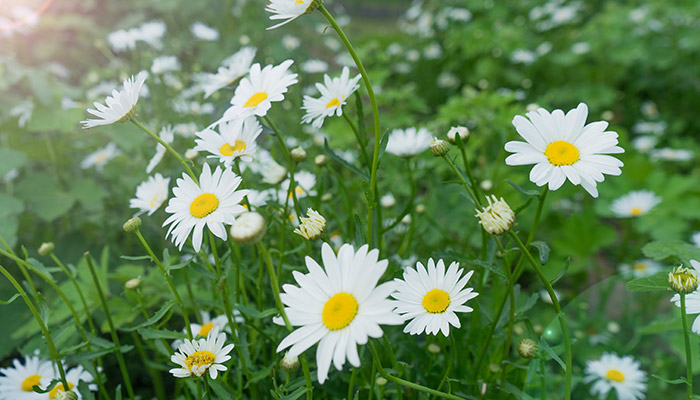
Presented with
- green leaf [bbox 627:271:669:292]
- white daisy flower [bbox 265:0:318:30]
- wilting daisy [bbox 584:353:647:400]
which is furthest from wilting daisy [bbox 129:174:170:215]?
wilting daisy [bbox 584:353:647:400]

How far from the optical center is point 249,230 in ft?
1.65

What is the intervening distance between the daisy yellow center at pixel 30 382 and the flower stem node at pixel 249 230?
2.15ft

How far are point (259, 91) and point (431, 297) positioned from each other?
1.29 ft

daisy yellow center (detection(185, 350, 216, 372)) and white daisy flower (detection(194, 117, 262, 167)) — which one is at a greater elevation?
white daisy flower (detection(194, 117, 262, 167))

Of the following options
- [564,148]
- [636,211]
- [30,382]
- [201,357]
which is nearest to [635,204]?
[636,211]

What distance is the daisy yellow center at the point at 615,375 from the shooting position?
3.38ft

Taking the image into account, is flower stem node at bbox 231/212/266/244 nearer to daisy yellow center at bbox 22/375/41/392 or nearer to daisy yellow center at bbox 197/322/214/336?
daisy yellow center at bbox 197/322/214/336

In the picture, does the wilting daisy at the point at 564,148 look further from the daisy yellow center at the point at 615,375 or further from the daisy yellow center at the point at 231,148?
the daisy yellow center at the point at 615,375

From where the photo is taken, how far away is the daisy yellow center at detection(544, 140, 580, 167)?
2.02 ft

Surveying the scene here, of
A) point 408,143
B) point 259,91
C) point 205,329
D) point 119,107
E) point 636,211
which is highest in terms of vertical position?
point 636,211

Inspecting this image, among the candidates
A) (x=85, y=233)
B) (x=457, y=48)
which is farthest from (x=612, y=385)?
(x=457, y=48)

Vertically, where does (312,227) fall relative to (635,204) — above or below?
below

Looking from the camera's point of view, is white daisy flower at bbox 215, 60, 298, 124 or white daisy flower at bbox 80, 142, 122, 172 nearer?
white daisy flower at bbox 215, 60, 298, 124

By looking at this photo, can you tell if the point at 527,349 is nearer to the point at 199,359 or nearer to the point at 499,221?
the point at 499,221
